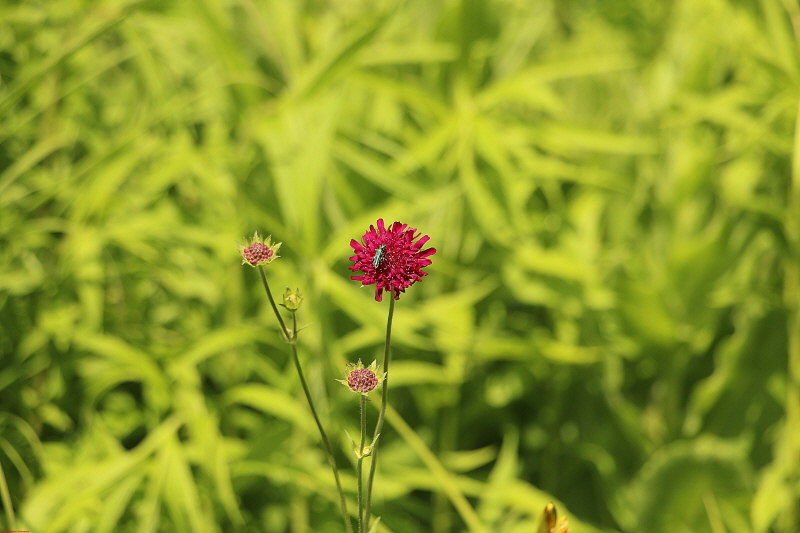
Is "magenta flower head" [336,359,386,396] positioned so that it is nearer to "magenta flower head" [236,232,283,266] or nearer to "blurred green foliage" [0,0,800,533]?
"magenta flower head" [236,232,283,266]

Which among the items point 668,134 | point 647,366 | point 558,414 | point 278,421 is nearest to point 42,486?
point 278,421

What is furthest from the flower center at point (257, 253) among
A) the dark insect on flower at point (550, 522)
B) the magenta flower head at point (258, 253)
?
the dark insect on flower at point (550, 522)

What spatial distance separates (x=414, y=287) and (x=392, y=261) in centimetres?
51

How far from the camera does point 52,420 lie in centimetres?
68

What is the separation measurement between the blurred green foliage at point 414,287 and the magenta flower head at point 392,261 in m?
0.30

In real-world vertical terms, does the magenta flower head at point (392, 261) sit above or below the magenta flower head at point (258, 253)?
below

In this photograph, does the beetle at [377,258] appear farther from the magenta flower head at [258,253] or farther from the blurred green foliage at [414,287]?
the blurred green foliage at [414,287]

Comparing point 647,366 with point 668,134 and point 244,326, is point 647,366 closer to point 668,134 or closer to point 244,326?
point 668,134

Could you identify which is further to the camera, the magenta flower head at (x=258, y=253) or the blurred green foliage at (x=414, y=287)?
the blurred green foliage at (x=414, y=287)

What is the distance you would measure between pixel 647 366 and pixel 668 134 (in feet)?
0.91

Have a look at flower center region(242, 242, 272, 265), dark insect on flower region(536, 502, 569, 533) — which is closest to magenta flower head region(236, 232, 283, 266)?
flower center region(242, 242, 272, 265)

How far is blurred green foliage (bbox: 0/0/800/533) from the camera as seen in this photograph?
2.08ft

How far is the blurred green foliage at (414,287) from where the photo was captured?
0.64 metres

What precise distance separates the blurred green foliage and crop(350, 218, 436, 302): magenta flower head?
0.30 metres
